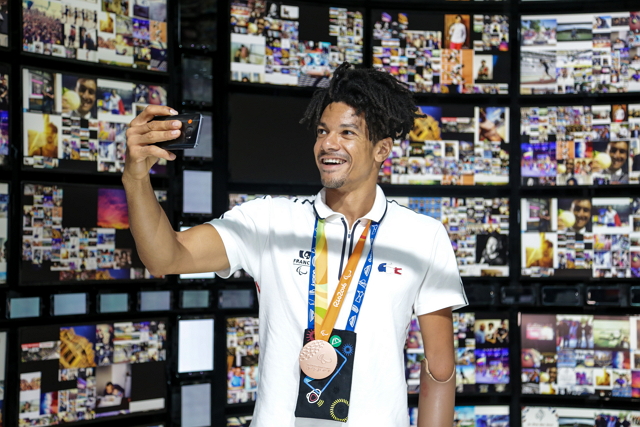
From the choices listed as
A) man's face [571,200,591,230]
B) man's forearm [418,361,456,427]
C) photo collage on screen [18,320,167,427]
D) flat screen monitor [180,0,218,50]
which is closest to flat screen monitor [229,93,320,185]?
flat screen monitor [180,0,218,50]

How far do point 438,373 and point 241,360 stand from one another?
1713 millimetres

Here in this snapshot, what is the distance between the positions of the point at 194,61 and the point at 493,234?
1947mm

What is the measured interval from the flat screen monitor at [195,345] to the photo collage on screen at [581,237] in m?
1.83

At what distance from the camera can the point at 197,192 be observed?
9.95 feet

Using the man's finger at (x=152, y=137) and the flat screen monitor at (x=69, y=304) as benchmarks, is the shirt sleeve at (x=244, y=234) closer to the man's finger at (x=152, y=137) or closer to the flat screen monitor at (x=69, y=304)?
the man's finger at (x=152, y=137)

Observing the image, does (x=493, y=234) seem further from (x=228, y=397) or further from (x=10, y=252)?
(x=10, y=252)

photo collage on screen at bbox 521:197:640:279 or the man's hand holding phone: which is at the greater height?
the man's hand holding phone

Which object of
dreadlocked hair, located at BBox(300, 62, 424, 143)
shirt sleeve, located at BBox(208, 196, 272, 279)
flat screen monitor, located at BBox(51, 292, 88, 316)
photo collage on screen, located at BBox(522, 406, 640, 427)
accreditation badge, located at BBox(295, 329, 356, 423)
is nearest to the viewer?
accreditation badge, located at BBox(295, 329, 356, 423)

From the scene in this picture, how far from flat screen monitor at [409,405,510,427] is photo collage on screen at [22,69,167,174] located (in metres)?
2.15

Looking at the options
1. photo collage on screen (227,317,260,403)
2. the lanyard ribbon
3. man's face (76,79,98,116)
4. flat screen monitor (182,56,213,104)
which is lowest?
photo collage on screen (227,317,260,403)

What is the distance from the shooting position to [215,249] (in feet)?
4.96

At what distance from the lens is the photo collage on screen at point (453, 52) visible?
3293 mm

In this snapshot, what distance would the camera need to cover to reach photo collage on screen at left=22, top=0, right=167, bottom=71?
8.72ft

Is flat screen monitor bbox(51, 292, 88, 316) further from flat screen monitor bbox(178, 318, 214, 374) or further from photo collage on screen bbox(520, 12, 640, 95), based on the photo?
photo collage on screen bbox(520, 12, 640, 95)
